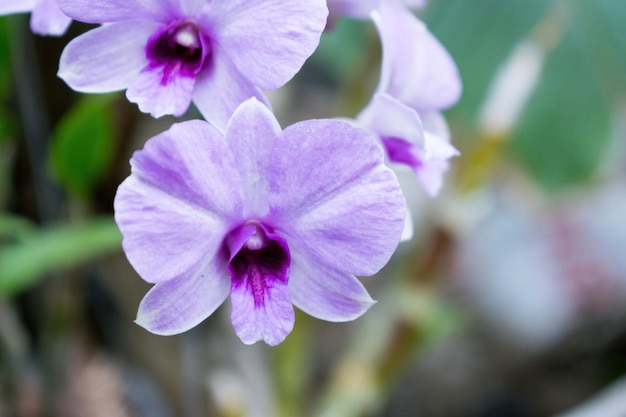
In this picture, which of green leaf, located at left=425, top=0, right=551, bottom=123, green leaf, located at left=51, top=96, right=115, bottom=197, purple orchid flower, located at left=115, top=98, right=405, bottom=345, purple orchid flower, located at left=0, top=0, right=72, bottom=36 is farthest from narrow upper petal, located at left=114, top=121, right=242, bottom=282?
green leaf, located at left=425, top=0, right=551, bottom=123

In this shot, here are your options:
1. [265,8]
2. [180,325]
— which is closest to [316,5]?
[265,8]

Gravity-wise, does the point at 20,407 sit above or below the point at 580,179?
below

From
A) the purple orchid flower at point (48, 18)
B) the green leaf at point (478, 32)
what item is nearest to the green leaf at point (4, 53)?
the purple orchid flower at point (48, 18)

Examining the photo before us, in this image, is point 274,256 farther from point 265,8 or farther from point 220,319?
point 220,319

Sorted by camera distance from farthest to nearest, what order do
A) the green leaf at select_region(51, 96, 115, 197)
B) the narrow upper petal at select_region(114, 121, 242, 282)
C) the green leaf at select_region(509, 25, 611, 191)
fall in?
1. the green leaf at select_region(509, 25, 611, 191)
2. the green leaf at select_region(51, 96, 115, 197)
3. the narrow upper petal at select_region(114, 121, 242, 282)

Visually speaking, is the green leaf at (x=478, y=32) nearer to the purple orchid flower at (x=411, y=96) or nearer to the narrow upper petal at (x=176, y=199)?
the purple orchid flower at (x=411, y=96)

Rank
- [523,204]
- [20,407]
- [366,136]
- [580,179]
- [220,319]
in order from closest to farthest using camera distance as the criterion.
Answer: [366,136]
[20,407]
[580,179]
[220,319]
[523,204]

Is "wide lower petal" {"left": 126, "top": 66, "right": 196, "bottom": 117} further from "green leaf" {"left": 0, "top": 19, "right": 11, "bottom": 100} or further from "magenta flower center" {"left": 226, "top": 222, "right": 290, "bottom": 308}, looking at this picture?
"green leaf" {"left": 0, "top": 19, "right": 11, "bottom": 100}
